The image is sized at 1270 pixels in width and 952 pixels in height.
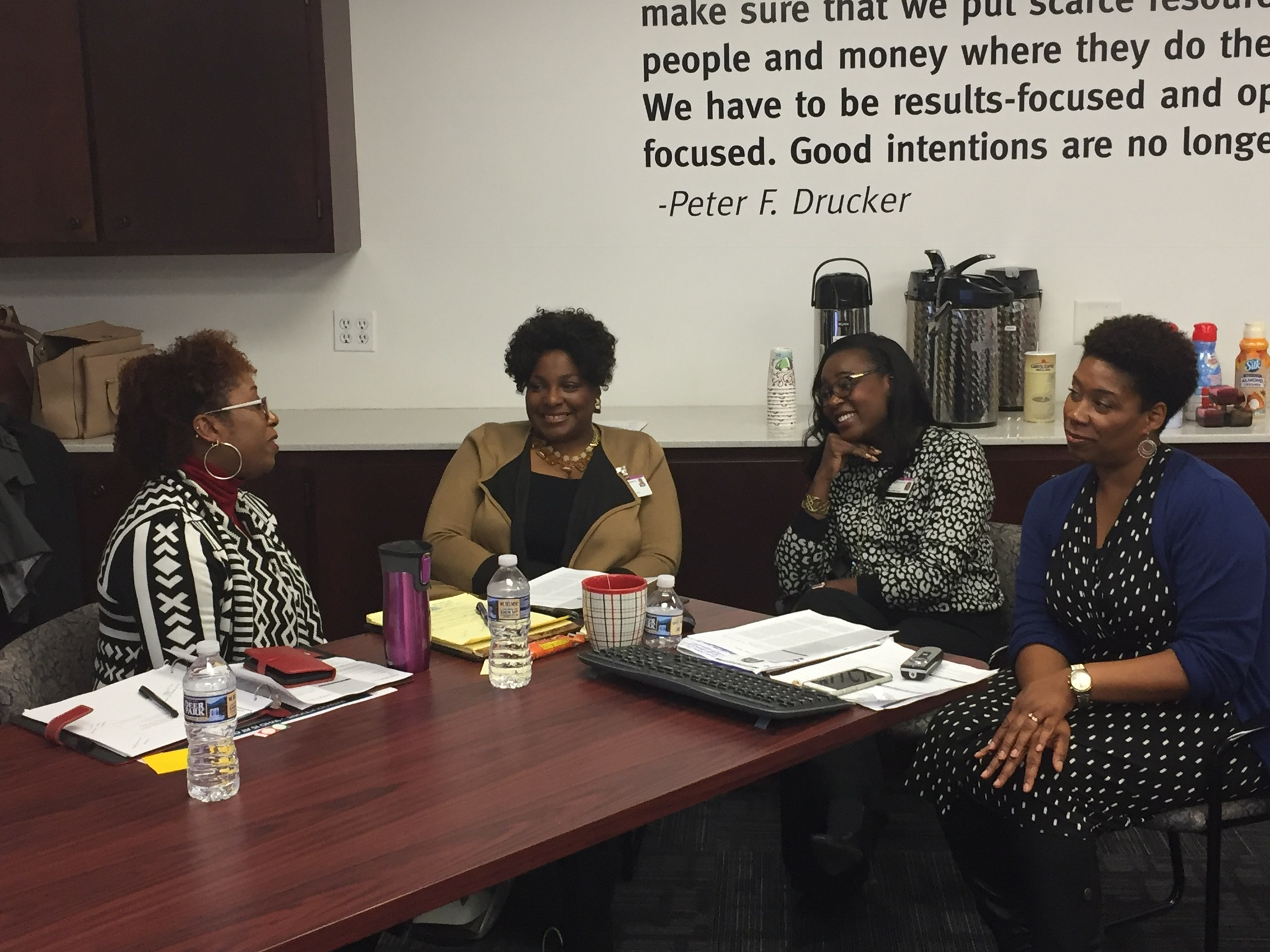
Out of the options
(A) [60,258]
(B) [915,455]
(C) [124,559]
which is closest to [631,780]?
(C) [124,559]

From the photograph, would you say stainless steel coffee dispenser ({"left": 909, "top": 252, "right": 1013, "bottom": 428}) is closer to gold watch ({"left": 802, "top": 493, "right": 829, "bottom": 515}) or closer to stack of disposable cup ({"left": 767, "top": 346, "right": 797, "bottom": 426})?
stack of disposable cup ({"left": 767, "top": 346, "right": 797, "bottom": 426})

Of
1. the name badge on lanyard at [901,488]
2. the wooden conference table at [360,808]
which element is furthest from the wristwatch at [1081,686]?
the name badge on lanyard at [901,488]

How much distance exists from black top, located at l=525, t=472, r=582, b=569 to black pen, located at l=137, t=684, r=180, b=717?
1250mm

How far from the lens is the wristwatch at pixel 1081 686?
2125mm

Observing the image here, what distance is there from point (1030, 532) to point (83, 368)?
254cm

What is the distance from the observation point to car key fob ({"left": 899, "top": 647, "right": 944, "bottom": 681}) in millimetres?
1953

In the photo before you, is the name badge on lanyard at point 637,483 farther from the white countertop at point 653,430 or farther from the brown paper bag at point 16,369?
the brown paper bag at point 16,369

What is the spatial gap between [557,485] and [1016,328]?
54.7 inches

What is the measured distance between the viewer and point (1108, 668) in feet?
7.05

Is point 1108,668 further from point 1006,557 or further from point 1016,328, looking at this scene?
point 1016,328

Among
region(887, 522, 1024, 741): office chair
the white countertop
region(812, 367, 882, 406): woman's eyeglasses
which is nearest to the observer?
region(887, 522, 1024, 741): office chair

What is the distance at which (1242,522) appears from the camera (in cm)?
214

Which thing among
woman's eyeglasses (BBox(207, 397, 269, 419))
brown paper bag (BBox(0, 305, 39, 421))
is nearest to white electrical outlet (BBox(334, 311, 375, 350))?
brown paper bag (BBox(0, 305, 39, 421))

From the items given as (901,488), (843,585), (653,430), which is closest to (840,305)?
(653,430)
